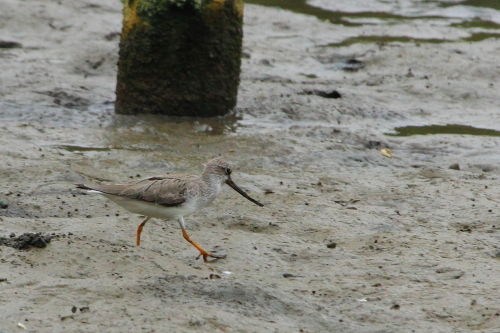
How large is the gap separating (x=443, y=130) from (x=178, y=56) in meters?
3.71

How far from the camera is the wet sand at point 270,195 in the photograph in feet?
15.4

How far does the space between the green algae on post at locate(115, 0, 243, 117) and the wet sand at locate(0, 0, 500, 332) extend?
349mm

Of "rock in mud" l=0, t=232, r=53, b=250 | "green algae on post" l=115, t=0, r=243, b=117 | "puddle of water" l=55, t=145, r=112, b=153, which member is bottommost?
"puddle of water" l=55, t=145, r=112, b=153

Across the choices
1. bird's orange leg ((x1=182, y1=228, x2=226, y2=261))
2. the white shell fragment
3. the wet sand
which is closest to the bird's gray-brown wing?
bird's orange leg ((x1=182, y1=228, x2=226, y2=261))

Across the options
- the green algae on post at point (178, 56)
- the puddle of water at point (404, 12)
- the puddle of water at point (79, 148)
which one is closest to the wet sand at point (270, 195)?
the puddle of water at point (79, 148)

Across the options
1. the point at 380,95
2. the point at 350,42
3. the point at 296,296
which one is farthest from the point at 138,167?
the point at 350,42

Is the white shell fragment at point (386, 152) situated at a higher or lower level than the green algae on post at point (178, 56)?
lower

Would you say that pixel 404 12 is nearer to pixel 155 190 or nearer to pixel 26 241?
pixel 155 190

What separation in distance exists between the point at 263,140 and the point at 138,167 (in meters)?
1.85

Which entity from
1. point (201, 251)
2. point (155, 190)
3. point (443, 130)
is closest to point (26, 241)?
point (155, 190)

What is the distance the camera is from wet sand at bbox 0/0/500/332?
4.69 meters

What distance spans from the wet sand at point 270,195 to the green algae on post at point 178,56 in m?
0.35

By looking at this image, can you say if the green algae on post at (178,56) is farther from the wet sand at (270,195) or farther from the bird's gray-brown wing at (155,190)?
the bird's gray-brown wing at (155,190)

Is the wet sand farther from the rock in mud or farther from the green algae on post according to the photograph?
the green algae on post
